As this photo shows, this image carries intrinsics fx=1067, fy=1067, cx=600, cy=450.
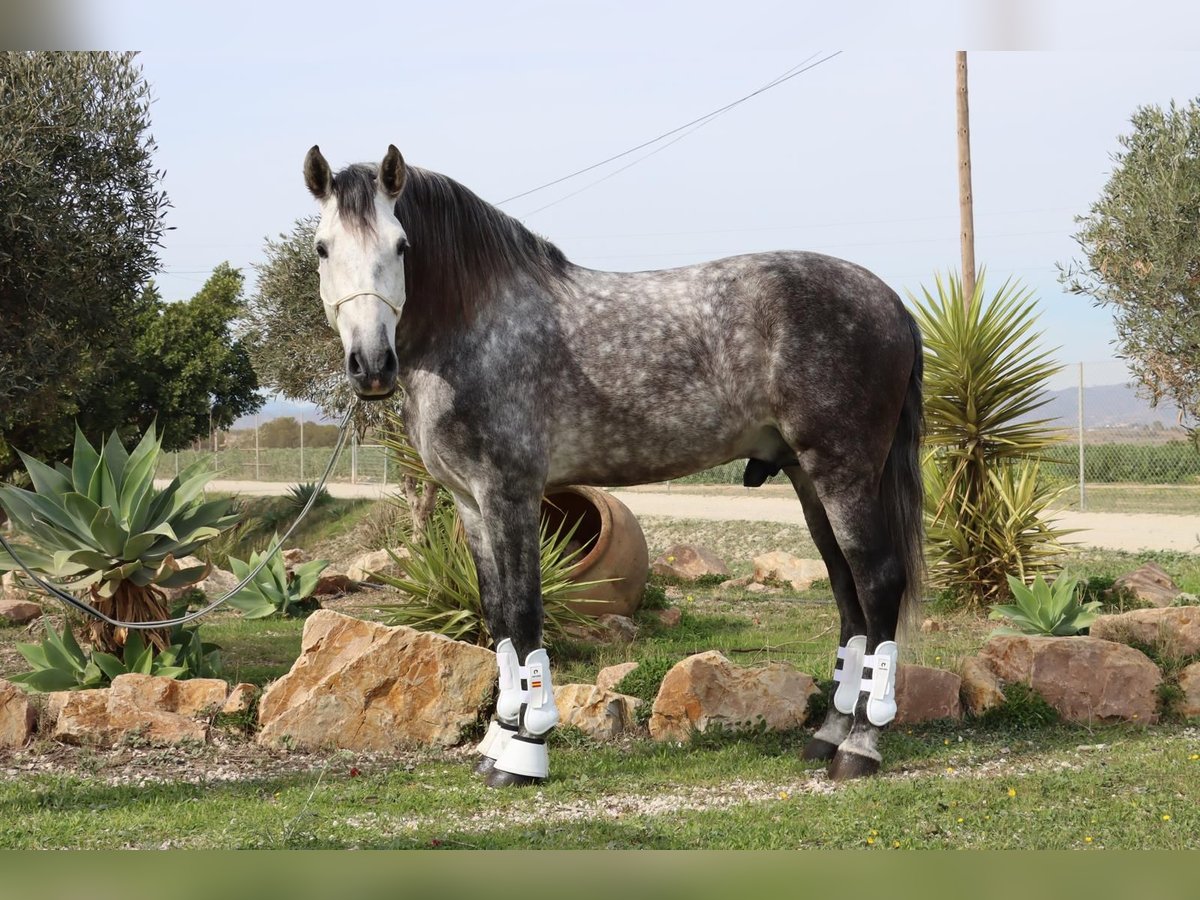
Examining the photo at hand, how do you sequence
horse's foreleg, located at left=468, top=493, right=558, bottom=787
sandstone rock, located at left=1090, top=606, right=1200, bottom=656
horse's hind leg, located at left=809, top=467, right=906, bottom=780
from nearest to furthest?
horse's foreleg, located at left=468, top=493, right=558, bottom=787, horse's hind leg, located at left=809, top=467, right=906, bottom=780, sandstone rock, located at left=1090, top=606, right=1200, bottom=656

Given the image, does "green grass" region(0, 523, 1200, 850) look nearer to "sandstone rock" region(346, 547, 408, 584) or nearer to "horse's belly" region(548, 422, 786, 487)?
"horse's belly" region(548, 422, 786, 487)

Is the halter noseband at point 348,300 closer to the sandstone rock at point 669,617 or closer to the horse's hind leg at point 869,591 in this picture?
the horse's hind leg at point 869,591

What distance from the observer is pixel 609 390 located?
4.48m

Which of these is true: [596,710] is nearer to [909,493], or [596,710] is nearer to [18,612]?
[909,493]

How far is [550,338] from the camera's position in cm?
451

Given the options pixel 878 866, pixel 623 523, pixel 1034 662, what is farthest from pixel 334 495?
pixel 878 866

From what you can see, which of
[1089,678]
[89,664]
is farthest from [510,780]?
[1089,678]

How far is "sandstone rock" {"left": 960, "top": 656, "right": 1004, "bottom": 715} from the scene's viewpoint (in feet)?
17.9

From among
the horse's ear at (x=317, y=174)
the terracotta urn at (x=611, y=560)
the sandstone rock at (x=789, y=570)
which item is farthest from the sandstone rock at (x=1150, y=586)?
the horse's ear at (x=317, y=174)

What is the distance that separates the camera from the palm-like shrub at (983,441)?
8492mm

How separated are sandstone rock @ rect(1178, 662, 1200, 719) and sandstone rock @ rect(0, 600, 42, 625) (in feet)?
27.7

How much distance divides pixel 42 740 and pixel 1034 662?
16.5 feet

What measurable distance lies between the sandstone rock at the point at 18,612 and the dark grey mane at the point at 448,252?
250 inches

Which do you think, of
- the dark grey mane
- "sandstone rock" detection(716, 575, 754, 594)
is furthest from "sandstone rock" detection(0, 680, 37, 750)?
"sandstone rock" detection(716, 575, 754, 594)
